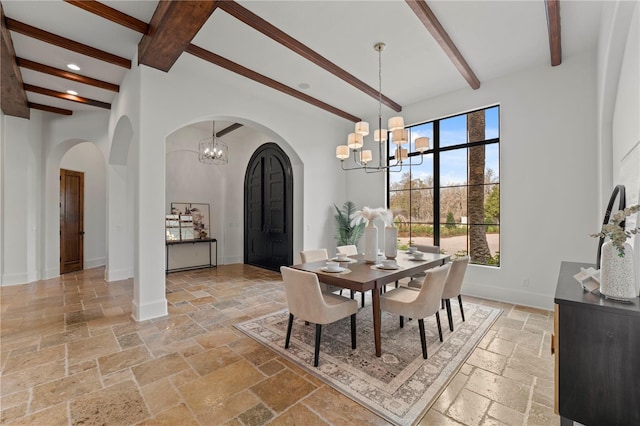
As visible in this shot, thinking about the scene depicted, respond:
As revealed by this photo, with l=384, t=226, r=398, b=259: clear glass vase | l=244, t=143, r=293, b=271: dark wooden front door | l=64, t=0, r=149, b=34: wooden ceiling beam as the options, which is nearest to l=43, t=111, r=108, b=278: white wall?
l=244, t=143, r=293, b=271: dark wooden front door

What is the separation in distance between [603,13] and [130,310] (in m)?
6.31

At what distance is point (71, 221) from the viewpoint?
629 cm

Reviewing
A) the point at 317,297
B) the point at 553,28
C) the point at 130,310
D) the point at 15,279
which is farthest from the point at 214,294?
the point at 553,28

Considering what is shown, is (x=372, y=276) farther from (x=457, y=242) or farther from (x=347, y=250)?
(x=457, y=242)

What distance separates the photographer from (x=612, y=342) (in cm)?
125

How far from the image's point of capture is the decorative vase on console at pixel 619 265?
1.31 m

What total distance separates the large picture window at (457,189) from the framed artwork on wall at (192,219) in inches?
190

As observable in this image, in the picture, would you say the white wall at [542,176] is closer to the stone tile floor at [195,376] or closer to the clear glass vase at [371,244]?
the stone tile floor at [195,376]

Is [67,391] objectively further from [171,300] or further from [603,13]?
[603,13]

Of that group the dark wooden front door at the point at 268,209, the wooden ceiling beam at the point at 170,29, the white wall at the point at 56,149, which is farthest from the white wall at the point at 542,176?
the white wall at the point at 56,149

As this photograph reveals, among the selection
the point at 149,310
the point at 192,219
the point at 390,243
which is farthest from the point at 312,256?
the point at 192,219

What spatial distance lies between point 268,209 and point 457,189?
13.2 feet

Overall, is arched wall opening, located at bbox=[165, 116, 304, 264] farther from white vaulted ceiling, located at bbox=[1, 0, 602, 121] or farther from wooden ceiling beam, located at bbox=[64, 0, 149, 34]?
wooden ceiling beam, located at bbox=[64, 0, 149, 34]

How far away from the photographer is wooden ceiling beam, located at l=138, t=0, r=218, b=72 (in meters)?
2.37
